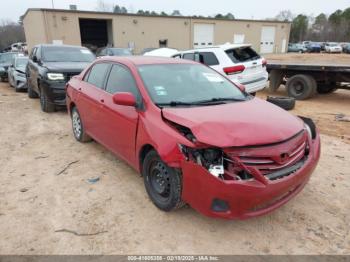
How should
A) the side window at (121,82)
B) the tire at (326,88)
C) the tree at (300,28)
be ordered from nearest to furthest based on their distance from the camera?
the side window at (121,82) < the tire at (326,88) < the tree at (300,28)

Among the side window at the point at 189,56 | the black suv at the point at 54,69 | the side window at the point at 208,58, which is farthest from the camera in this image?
the side window at the point at 189,56

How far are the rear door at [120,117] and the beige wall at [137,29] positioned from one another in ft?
82.6

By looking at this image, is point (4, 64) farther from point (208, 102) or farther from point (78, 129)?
point (208, 102)

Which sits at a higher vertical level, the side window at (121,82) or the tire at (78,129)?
the side window at (121,82)

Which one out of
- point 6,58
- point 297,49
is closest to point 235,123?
point 6,58

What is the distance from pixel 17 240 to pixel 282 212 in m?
2.77

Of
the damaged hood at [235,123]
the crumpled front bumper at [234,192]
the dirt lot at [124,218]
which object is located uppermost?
the damaged hood at [235,123]

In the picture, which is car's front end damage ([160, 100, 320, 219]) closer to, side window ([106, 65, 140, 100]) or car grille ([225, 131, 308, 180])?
car grille ([225, 131, 308, 180])

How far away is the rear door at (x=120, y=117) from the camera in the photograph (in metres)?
3.53

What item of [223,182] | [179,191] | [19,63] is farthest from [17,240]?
[19,63]

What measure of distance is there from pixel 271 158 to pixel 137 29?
30.3 m

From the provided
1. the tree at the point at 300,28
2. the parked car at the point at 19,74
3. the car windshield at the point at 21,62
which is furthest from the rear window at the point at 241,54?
the tree at the point at 300,28

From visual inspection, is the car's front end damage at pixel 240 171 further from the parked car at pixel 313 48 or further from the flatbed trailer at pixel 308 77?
the parked car at pixel 313 48

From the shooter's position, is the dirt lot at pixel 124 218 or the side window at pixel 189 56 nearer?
the dirt lot at pixel 124 218
